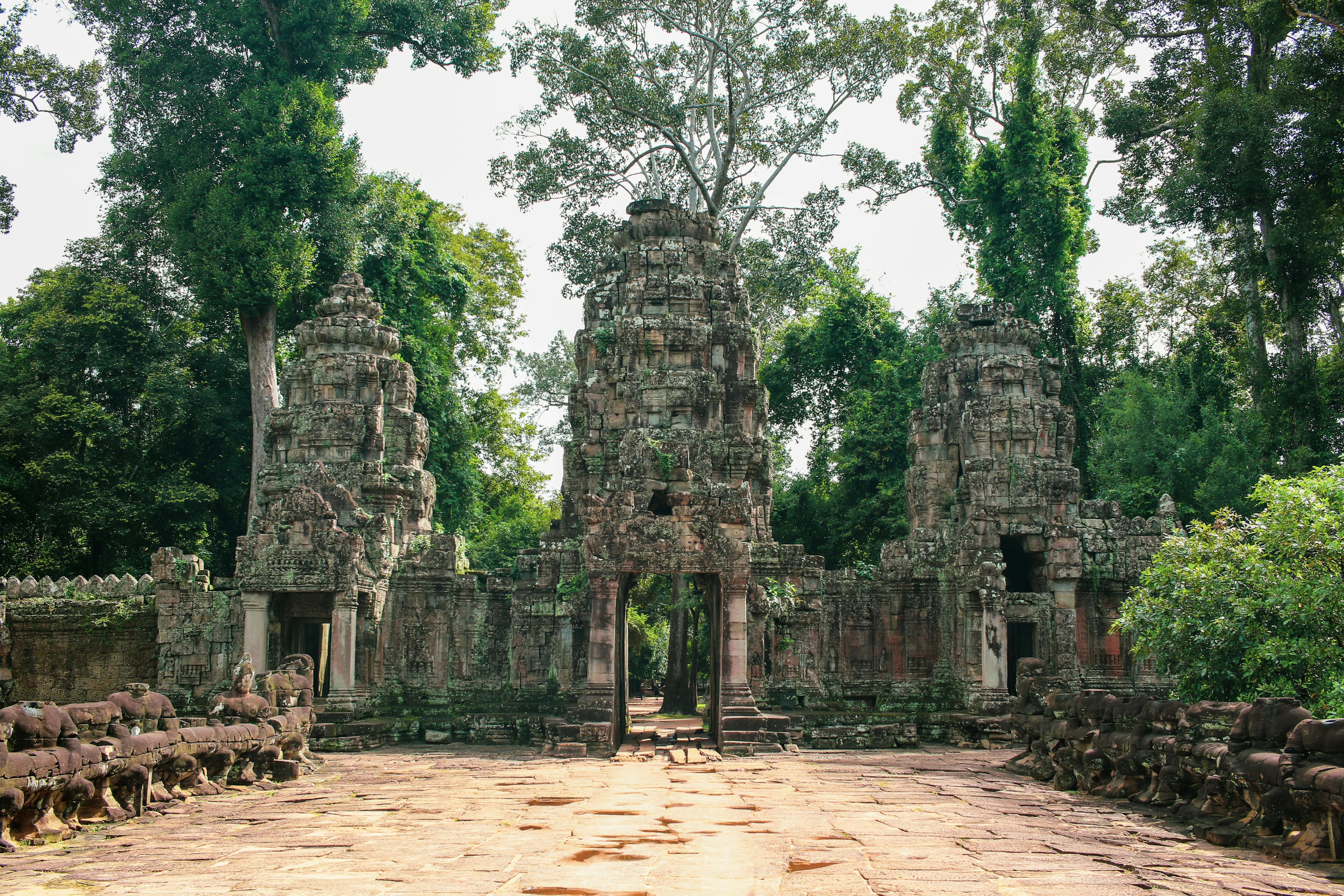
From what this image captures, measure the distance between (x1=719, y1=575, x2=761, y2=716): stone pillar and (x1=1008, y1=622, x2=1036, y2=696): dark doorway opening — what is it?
6.91m

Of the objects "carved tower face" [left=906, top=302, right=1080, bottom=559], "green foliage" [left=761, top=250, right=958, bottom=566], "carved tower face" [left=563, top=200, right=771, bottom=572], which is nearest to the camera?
"carved tower face" [left=563, top=200, right=771, bottom=572]

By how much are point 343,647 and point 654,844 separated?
32.8 feet

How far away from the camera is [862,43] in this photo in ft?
88.5

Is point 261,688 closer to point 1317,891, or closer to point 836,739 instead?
point 836,739

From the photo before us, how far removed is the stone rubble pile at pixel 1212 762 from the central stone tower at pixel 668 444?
410cm

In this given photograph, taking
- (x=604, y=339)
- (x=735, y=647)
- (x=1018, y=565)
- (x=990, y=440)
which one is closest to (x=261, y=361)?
(x=604, y=339)

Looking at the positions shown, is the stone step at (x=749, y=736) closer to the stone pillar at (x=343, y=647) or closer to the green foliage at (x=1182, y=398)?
the stone pillar at (x=343, y=647)

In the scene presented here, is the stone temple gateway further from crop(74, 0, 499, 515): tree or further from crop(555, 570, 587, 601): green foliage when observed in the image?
crop(74, 0, 499, 515): tree

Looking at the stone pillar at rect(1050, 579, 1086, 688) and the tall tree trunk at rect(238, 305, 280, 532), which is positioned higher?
the tall tree trunk at rect(238, 305, 280, 532)

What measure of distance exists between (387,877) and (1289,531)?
9.39 metres

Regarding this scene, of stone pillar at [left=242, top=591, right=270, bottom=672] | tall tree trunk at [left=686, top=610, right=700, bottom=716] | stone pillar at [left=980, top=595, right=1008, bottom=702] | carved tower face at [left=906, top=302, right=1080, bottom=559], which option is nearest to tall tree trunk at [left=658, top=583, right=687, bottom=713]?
tall tree trunk at [left=686, top=610, right=700, bottom=716]

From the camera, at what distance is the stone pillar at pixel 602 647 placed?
14086mm

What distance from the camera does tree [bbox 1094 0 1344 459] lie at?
798 inches

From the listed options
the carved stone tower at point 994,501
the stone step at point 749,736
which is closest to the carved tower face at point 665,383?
the stone step at point 749,736
